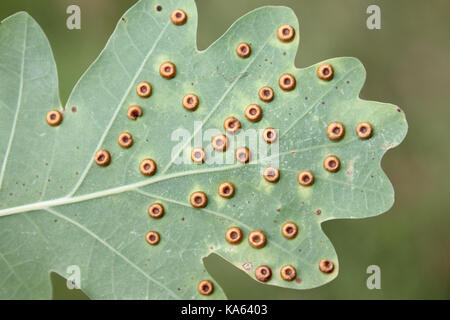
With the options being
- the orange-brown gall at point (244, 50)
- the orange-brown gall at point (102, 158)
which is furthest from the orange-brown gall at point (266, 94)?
the orange-brown gall at point (102, 158)

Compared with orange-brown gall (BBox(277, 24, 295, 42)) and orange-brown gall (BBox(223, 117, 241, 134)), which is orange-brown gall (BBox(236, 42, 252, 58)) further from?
orange-brown gall (BBox(223, 117, 241, 134))

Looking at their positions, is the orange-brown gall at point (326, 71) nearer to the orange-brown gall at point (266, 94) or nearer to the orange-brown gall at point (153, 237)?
the orange-brown gall at point (266, 94)

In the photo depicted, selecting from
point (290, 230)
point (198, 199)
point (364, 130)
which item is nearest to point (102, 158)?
point (198, 199)

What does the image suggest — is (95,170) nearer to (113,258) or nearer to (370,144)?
(113,258)

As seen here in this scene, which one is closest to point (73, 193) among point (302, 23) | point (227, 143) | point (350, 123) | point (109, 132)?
point (109, 132)

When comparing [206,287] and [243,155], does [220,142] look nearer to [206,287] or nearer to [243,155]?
[243,155]

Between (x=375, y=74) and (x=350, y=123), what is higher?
(x=375, y=74)

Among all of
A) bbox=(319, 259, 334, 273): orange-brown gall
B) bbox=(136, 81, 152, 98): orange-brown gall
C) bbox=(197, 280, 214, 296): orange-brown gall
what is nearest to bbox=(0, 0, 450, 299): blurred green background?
bbox=(197, 280, 214, 296): orange-brown gall
